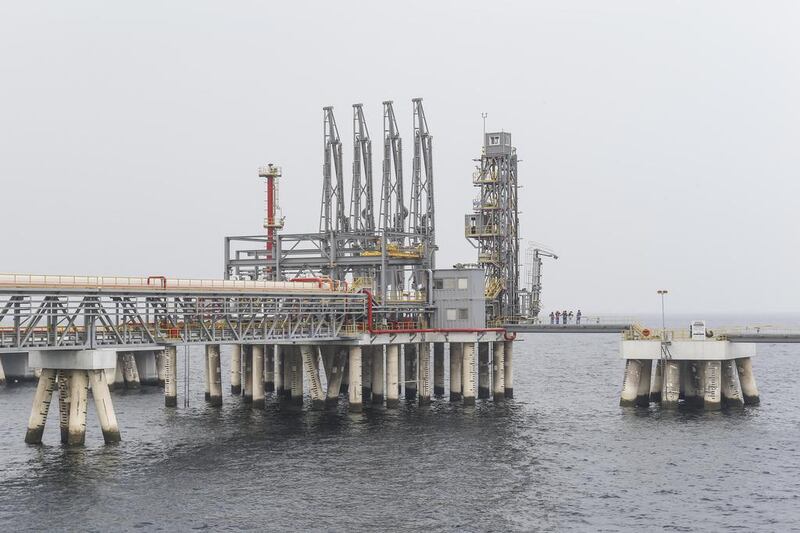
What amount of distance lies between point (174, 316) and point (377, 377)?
27.8 meters

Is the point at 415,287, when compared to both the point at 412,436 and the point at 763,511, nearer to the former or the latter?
the point at 412,436

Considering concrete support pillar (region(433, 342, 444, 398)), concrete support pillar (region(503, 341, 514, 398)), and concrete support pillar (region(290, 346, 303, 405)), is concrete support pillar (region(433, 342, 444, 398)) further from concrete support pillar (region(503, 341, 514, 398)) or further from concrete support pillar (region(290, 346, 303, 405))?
concrete support pillar (region(290, 346, 303, 405))

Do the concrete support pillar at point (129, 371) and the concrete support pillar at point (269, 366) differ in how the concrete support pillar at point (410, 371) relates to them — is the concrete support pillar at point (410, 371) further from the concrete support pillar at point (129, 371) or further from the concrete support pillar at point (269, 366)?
the concrete support pillar at point (129, 371)

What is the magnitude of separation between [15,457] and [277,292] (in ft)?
89.0

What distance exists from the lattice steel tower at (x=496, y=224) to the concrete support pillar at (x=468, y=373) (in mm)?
10789

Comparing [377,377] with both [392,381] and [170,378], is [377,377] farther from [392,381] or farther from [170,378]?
[170,378]

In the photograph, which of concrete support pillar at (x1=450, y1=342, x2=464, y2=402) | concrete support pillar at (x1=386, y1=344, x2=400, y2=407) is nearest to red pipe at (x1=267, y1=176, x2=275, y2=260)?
concrete support pillar at (x1=450, y1=342, x2=464, y2=402)

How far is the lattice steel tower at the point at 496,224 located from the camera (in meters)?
112

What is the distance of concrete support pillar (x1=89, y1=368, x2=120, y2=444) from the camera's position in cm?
Answer: 6994

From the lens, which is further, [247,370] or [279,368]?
[279,368]

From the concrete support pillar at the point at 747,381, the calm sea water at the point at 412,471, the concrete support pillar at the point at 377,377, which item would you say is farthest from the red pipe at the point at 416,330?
the concrete support pillar at the point at 747,381

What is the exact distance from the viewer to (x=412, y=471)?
67188 mm

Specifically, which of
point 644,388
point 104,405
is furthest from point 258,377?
point 644,388

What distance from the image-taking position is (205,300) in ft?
275
